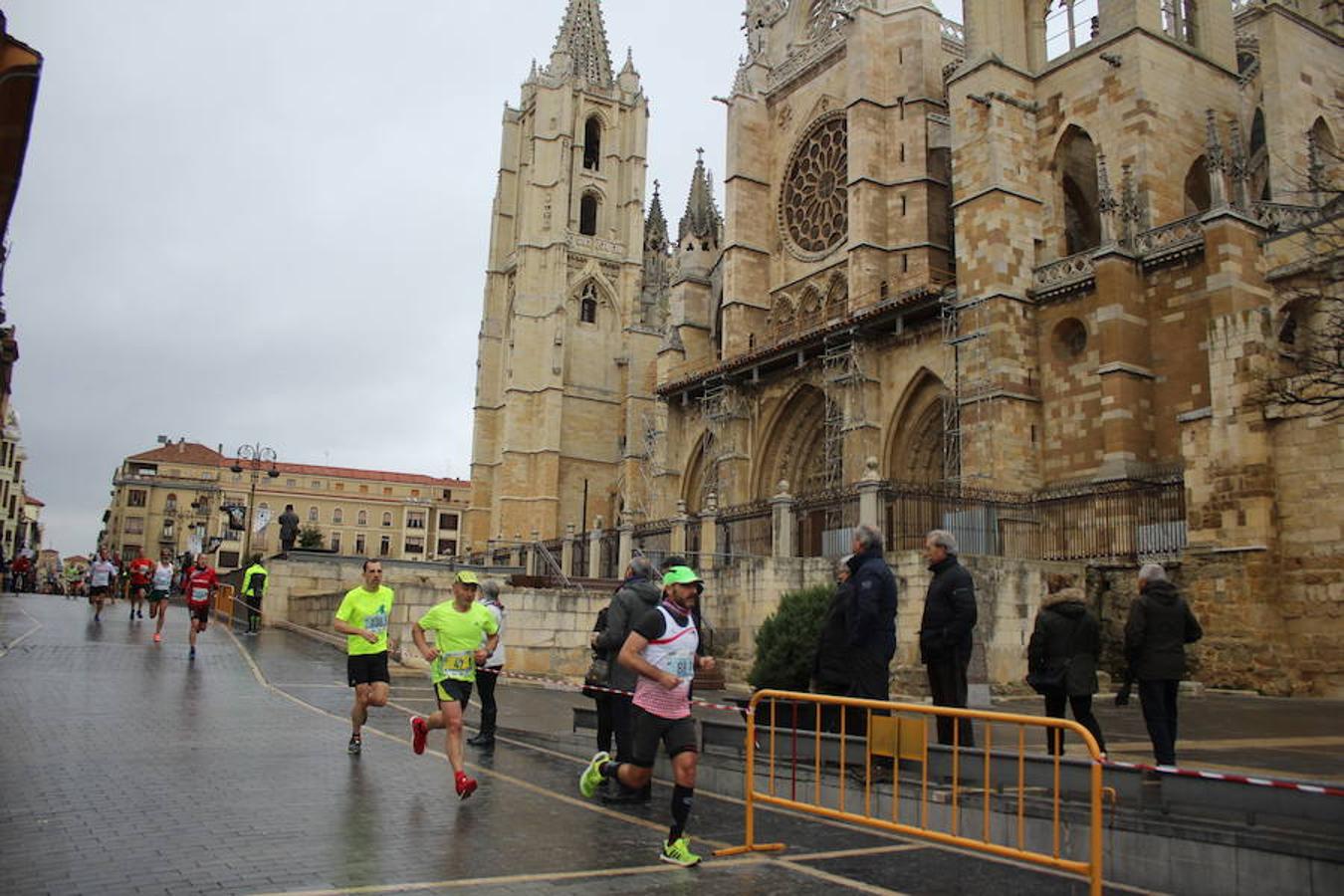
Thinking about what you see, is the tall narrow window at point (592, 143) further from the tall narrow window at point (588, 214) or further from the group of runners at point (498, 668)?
the group of runners at point (498, 668)

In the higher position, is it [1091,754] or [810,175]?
[810,175]

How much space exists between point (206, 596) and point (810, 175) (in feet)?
74.8

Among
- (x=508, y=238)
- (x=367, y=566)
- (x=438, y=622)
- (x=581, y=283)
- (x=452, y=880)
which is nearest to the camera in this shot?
(x=452, y=880)

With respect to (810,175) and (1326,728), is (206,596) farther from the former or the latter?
(810,175)

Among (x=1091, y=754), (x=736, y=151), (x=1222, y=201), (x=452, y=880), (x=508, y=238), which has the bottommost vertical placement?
(x=452, y=880)

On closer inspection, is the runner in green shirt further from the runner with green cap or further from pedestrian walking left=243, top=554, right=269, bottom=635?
pedestrian walking left=243, top=554, right=269, bottom=635

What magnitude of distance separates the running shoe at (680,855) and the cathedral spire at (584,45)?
49.6 meters

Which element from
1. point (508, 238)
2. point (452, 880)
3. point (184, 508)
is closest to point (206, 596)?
point (452, 880)

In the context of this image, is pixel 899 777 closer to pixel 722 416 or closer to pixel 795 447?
pixel 795 447

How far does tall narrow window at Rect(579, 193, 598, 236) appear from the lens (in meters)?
51.1

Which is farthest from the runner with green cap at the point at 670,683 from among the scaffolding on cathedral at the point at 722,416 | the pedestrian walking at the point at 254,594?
the scaffolding on cathedral at the point at 722,416

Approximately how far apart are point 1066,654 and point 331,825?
496 cm

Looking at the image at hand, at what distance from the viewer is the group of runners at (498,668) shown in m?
5.46

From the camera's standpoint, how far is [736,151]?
111 ft
